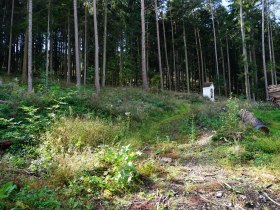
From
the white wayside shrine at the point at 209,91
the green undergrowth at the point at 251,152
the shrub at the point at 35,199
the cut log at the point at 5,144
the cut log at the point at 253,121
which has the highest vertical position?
the white wayside shrine at the point at 209,91

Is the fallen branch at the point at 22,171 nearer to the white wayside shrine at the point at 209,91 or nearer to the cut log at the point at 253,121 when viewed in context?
the cut log at the point at 253,121

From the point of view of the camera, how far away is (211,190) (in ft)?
12.9

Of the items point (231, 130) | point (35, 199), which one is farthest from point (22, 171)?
point (231, 130)

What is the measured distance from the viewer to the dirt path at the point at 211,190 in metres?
3.50

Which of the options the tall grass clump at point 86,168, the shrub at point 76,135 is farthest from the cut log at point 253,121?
the tall grass clump at point 86,168

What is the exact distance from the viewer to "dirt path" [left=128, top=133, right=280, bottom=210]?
3.50 metres

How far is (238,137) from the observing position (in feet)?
21.8

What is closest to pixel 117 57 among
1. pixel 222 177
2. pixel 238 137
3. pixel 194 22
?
pixel 194 22

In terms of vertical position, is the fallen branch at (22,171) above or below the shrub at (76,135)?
below

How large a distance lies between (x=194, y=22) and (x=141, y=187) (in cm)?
2864

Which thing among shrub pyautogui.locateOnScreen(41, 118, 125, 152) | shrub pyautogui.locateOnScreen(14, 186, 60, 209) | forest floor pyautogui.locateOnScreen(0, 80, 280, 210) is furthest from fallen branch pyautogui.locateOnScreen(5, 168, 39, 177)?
shrub pyautogui.locateOnScreen(41, 118, 125, 152)

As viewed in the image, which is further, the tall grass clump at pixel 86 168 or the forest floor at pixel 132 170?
the tall grass clump at pixel 86 168

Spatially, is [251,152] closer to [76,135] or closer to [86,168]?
[86,168]

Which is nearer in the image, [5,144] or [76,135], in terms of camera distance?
[5,144]
